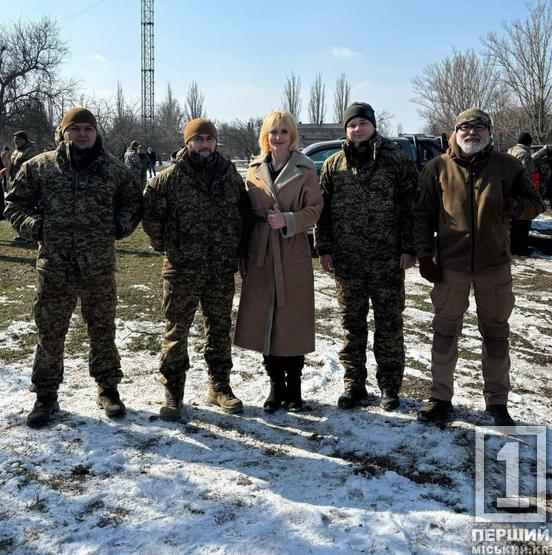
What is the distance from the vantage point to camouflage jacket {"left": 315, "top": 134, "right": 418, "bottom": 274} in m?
3.32

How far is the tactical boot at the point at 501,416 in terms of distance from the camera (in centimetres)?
324

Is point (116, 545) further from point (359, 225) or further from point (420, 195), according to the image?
point (420, 195)

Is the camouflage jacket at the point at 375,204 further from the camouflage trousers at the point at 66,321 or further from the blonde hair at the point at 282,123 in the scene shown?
the camouflage trousers at the point at 66,321

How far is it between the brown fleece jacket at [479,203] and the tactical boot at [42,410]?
272 cm

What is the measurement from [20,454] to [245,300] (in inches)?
63.5

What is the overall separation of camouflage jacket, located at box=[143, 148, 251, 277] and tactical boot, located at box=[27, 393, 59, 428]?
1.13m

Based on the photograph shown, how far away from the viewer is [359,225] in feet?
11.1

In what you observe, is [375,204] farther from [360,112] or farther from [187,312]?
[187,312]

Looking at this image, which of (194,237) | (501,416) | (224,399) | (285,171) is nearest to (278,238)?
(285,171)

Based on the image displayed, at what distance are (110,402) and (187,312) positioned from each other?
31.6 inches

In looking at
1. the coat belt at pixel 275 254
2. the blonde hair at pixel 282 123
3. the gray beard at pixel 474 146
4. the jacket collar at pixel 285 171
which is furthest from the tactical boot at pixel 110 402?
the gray beard at pixel 474 146

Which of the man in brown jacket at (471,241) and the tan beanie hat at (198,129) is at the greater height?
the tan beanie hat at (198,129)

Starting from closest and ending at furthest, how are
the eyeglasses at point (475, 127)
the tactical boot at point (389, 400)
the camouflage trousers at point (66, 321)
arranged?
the eyeglasses at point (475, 127)
the camouflage trousers at point (66, 321)
the tactical boot at point (389, 400)

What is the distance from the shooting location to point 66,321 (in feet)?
11.0
